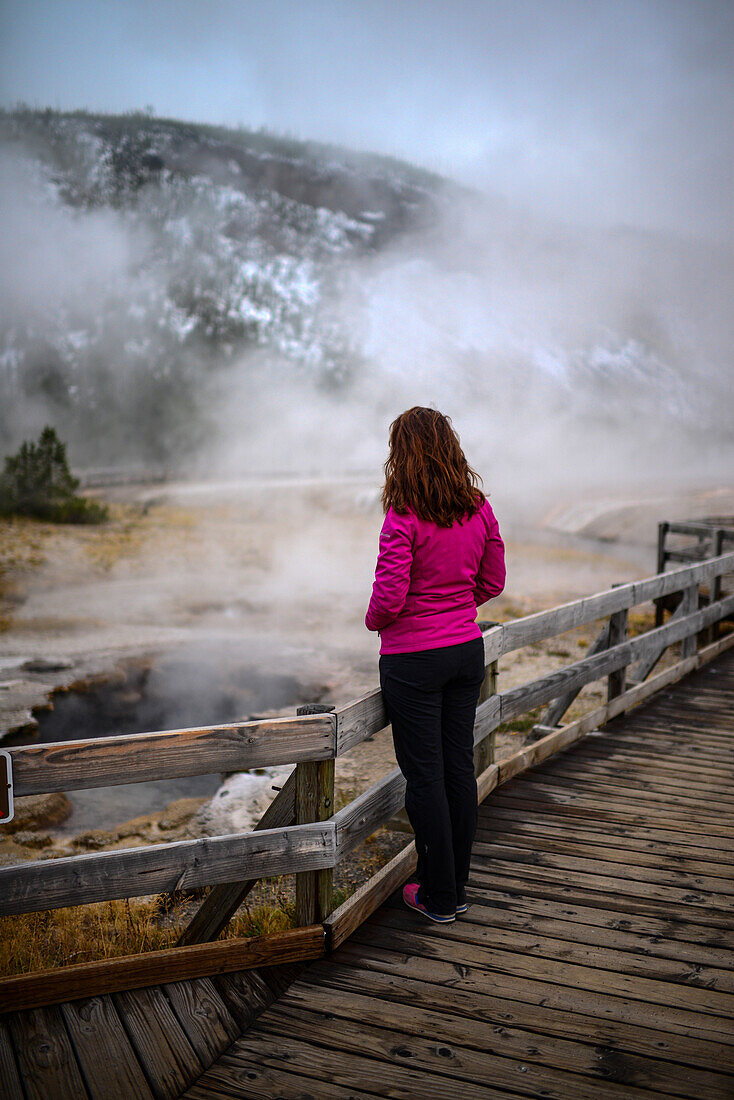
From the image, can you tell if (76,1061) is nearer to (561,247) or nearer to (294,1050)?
(294,1050)

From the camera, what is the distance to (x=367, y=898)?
114 inches

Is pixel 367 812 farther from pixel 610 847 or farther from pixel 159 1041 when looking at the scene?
pixel 610 847

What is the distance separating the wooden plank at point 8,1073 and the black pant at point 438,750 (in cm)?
139

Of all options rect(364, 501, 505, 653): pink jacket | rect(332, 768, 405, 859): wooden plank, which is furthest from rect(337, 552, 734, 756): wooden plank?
rect(364, 501, 505, 653): pink jacket

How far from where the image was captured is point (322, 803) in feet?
8.82

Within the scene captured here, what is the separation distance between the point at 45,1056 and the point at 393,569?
171 centimetres

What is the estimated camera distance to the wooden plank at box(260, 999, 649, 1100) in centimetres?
207

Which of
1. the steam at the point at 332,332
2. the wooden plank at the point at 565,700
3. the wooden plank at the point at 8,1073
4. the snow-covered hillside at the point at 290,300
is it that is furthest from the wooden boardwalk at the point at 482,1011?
the snow-covered hillside at the point at 290,300

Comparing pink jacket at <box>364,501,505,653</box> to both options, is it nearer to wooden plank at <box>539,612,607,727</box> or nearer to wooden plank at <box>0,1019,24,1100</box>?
wooden plank at <box>0,1019,24,1100</box>

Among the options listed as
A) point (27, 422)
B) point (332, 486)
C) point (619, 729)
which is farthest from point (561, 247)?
point (619, 729)

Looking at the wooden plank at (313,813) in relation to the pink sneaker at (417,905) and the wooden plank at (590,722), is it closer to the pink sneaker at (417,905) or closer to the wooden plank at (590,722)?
the pink sneaker at (417,905)

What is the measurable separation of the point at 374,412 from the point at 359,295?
112 feet

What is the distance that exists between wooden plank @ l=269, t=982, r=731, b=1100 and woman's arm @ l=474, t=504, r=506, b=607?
1343mm

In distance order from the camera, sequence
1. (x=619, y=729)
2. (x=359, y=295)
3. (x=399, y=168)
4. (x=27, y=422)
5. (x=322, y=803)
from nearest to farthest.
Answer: (x=322, y=803)
(x=619, y=729)
(x=27, y=422)
(x=359, y=295)
(x=399, y=168)
